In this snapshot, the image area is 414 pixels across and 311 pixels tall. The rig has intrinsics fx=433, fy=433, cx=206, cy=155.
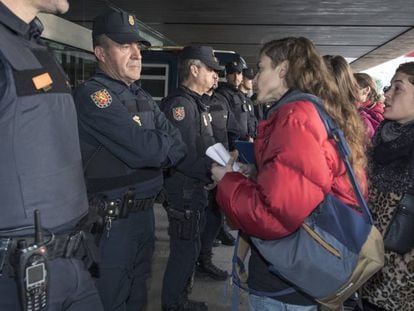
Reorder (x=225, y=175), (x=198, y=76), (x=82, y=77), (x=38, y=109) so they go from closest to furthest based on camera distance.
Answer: (x=38, y=109), (x=225, y=175), (x=198, y=76), (x=82, y=77)

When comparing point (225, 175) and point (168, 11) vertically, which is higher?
point (168, 11)

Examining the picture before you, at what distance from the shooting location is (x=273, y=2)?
5.41 meters

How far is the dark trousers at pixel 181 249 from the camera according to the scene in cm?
322

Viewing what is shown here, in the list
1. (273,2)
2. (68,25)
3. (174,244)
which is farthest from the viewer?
(273,2)

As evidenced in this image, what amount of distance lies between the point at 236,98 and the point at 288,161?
4.39m

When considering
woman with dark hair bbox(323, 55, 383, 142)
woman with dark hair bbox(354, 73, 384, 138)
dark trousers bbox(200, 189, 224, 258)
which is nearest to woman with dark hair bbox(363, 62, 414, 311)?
woman with dark hair bbox(323, 55, 383, 142)

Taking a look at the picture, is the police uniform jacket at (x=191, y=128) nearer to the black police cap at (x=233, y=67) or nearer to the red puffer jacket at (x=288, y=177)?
the red puffer jacket at (x=288, y=177)

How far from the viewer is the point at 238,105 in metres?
5.79

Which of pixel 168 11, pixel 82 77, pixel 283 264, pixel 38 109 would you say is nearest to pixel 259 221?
pixel 283 264

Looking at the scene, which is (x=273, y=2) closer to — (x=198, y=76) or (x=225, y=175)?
(x=198, y=76)

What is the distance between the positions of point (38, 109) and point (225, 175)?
76 cm

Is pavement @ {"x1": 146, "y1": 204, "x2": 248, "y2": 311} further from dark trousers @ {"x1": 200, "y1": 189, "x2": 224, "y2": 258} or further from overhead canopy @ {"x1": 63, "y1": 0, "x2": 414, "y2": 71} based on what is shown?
overhead canopy @ {"x1": 63, "y1": 0, "x2": 414, "y2": 71}

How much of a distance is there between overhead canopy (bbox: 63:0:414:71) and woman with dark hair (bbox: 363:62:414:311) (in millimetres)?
3324

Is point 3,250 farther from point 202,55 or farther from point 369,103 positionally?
point 369,103
